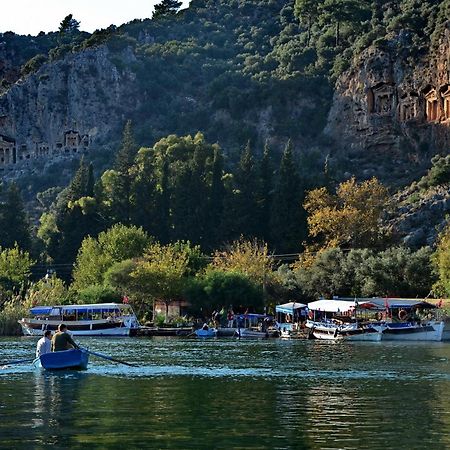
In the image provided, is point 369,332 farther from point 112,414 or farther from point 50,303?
point 112,414

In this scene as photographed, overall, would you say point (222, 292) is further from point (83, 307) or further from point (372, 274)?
point (372, 274)

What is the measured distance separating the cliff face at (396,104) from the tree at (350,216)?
85.2ft

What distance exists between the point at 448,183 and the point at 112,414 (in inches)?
3644

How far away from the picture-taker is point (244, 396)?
42031mm

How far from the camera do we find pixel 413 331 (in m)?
87.3

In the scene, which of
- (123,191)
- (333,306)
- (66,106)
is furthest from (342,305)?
(66,106)

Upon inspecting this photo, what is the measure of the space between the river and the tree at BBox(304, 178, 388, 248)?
48.3m

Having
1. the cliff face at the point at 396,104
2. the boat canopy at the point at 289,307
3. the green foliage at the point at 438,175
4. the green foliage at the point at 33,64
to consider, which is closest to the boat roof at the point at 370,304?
the boat canopy at the point at 289,307

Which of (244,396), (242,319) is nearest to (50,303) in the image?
(242,319)

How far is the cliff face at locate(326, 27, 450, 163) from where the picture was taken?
14000cm

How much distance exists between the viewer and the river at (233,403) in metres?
31.5

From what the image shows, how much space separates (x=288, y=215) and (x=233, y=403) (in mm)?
81148

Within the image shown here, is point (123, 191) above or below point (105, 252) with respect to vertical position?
above

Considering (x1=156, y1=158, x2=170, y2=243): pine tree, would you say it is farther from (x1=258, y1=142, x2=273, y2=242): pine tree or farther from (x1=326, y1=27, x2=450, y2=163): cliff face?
(x1=326, y1=27, x2=450, y2=163): cliff face
